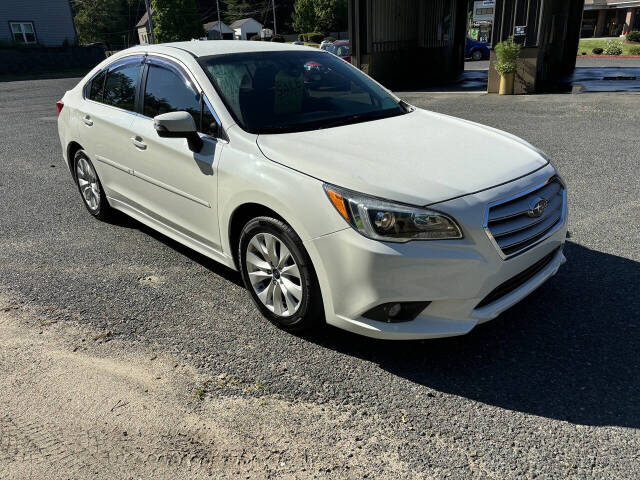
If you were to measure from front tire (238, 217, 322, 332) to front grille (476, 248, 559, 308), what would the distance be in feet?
3.13

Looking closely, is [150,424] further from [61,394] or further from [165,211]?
[165,211]

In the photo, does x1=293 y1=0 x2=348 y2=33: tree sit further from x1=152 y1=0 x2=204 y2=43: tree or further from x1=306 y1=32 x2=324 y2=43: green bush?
x1=152 y1=0 x2=204 y2=43: tree

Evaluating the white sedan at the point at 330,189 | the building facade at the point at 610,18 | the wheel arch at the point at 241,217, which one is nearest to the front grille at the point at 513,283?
the white sedan at the point at 330,189

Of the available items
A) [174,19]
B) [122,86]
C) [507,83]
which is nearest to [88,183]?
[122,86]

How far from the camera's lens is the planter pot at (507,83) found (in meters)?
14.7

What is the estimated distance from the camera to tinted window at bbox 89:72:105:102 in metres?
5.13

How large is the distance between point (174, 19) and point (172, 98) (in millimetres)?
61563

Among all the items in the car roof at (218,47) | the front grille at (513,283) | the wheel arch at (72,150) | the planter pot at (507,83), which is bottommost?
the planter pot at (507,83)

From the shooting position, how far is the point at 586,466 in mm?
2357

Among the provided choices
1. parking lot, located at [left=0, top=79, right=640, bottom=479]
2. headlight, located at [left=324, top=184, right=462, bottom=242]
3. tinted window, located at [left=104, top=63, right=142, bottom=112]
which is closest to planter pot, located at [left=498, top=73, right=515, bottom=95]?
parking lot, located at [left=0, top=79, right=640, bottom=479]

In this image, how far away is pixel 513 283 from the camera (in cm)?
305

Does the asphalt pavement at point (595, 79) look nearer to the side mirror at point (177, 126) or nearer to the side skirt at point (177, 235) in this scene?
the side skirt at point (177, 235)

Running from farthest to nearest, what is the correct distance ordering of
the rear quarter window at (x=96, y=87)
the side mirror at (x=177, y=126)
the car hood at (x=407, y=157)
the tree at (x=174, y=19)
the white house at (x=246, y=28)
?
the white house at (x=246, y=28) < the tree at (x=174, y=19) < the rear quarter window at (x=96, y=87) < the side mirror at (x=177, y=126) < the car hood at (x=407, y=157)

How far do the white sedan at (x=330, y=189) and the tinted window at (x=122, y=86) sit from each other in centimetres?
3
